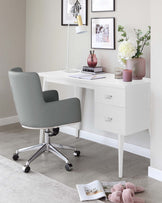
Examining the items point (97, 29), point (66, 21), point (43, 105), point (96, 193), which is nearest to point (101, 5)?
point (97, 29)

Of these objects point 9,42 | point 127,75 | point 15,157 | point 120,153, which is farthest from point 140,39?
point 9,42

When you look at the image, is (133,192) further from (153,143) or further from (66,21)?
(66,21)

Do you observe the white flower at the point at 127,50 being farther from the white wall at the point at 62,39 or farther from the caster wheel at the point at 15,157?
the caster wheel at the point at 15,157

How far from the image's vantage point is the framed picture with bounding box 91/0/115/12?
3.66 metres

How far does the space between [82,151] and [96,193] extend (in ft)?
3.44

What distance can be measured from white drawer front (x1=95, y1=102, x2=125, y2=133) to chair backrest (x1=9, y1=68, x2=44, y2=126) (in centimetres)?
51

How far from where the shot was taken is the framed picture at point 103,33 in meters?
3.70

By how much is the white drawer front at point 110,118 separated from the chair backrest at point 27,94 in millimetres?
512

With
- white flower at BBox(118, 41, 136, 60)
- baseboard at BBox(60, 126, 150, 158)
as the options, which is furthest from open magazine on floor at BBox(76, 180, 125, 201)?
white flower at BBox(118, 41, 136, 60)

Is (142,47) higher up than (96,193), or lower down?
higher up

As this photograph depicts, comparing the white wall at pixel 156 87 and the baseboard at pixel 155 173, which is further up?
the white wall at pixel 156 87

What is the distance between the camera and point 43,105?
311 cm

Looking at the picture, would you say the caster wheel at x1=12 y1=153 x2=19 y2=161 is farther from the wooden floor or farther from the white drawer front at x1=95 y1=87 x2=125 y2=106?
the white drawer front at x1=95 y1=87 x2=125 y2=106

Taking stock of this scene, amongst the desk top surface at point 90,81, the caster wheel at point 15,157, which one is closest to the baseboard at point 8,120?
the desk top surface at point 90,81
